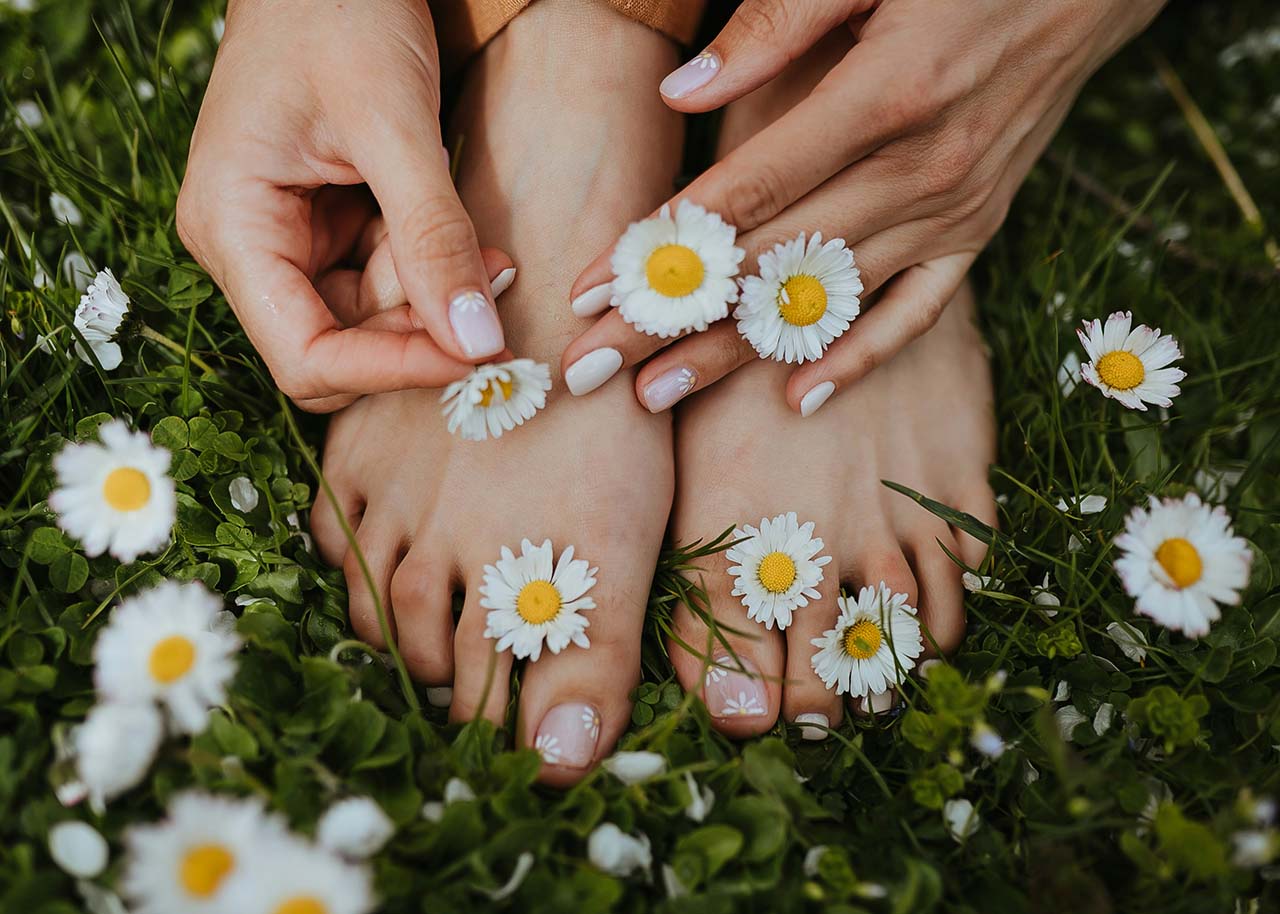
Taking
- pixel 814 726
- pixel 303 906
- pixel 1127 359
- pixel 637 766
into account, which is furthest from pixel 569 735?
pixel 1127 359

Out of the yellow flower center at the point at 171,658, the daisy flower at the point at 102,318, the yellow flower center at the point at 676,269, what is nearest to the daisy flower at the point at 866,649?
the yellow flower center at the point at 676,269

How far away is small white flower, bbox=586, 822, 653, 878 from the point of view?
696 millimetres

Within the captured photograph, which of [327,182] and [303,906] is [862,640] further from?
[327,182]

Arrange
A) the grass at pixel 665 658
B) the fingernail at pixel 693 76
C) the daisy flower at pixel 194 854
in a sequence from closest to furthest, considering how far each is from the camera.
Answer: the daisy flower at pixel 194 854, the grass at pixel 665 658, the fingernail at pixel 693 76

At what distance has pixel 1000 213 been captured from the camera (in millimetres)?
1155

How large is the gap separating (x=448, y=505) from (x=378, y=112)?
0.42 meters

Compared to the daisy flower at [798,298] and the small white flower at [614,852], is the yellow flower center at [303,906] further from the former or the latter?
the daisy flower at [798,298]

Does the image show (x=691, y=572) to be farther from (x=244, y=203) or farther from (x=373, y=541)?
(x=244, y=203)

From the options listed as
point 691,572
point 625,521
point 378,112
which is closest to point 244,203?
point 378,112

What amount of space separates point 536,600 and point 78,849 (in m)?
0.44

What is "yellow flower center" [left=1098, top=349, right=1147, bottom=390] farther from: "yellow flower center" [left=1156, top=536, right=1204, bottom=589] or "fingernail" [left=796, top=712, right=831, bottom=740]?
"fingernail" [left=796, top=712, right=831, bottom=740]

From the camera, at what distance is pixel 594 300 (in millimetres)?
953

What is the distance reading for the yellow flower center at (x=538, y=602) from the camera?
927 mm

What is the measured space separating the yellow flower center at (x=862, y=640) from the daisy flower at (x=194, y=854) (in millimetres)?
575
